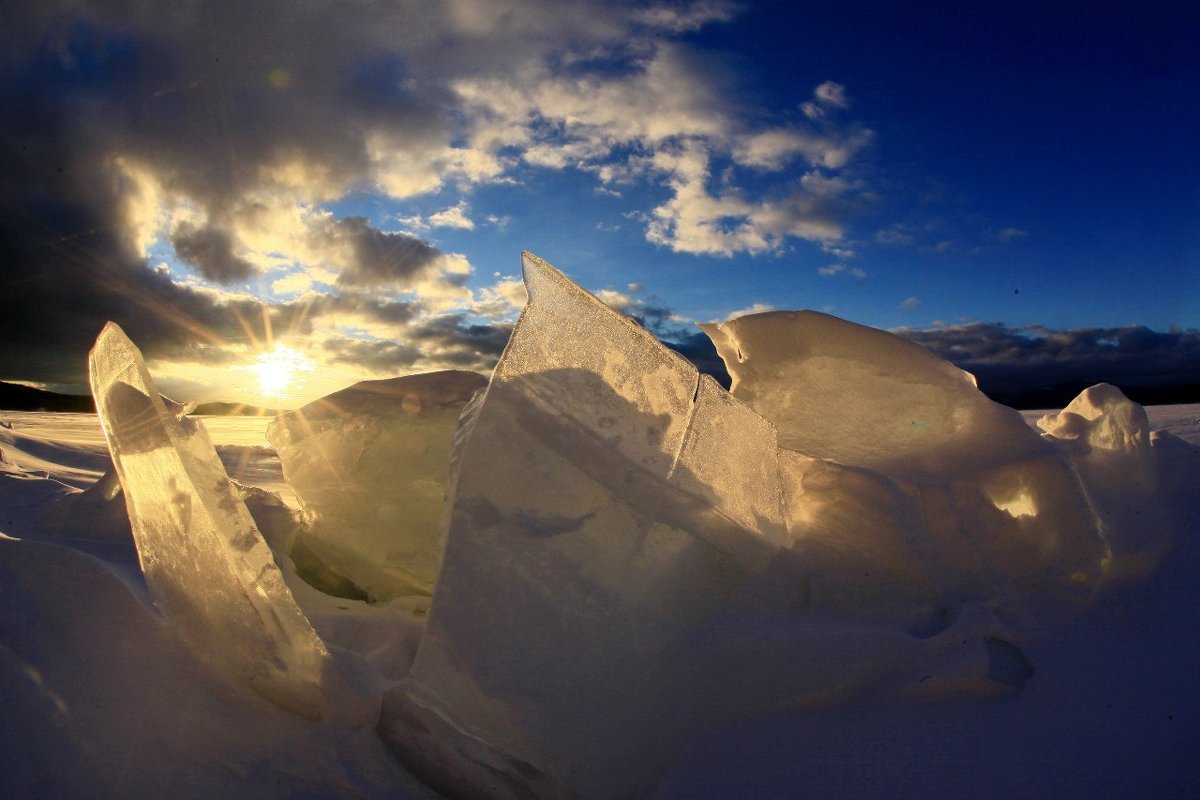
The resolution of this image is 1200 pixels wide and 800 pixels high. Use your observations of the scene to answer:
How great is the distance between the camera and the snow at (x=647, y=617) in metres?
1.41

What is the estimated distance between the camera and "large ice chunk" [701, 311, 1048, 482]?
2287 mm

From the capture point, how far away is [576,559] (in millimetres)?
1619

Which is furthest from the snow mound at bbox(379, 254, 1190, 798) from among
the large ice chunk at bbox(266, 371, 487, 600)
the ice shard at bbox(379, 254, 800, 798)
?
the large ice chunk at bbox(266, 371, 487, 600)

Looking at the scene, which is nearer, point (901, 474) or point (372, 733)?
point (372, 733)

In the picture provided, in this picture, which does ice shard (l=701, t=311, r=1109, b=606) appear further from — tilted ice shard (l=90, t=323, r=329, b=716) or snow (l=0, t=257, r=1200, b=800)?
tilted ice shard (l=90, t=323, r=329, b=716)

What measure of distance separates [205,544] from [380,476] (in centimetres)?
116

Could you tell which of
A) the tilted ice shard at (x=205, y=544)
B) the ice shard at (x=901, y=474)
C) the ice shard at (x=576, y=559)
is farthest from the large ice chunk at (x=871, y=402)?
the tilted ice shard at (x=205, y=544)

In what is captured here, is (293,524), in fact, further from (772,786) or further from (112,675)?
(772,786)

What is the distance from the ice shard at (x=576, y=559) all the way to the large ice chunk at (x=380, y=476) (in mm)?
760

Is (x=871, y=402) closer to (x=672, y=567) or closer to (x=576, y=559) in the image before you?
(x=672, y=567)

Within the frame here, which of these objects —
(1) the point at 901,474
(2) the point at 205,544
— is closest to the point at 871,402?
(1) the point at 901,474

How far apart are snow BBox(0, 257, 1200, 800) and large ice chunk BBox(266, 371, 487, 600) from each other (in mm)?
279

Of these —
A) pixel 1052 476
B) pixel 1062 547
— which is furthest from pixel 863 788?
pixel 1052 476

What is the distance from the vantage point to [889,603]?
1927 mm
